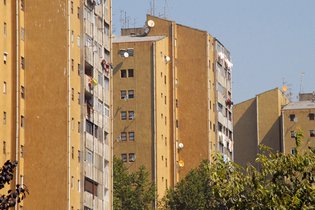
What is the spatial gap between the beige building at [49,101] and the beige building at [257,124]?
9165 centimetres

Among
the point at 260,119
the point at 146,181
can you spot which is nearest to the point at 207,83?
the point at 146,181

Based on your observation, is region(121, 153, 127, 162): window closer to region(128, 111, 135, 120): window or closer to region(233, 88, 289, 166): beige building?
region(128, 111, 135, 120): window

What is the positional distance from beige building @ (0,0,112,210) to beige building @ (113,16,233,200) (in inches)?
1378

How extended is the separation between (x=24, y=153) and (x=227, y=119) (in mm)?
62128

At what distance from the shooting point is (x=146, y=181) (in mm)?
125750

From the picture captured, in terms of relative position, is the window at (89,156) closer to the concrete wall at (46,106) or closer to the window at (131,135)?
the concrete wall at (46,106)

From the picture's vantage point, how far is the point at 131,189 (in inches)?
4872

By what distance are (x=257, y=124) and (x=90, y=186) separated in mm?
91972

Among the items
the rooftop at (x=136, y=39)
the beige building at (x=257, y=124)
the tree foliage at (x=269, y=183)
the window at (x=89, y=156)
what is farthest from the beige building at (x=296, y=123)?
the tree foliage at (x=269, y=183)

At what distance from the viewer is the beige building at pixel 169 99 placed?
13350 centimetres

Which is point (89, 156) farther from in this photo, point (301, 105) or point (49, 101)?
point (301, 105)

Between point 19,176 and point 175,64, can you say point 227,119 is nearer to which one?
point 175,64

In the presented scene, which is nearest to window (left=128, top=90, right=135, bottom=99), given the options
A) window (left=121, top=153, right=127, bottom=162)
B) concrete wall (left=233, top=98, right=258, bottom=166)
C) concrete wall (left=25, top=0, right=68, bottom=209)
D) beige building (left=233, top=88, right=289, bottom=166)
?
window (left=121, top=153, right=127, bottom=162)

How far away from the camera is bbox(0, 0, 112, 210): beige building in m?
88.9
